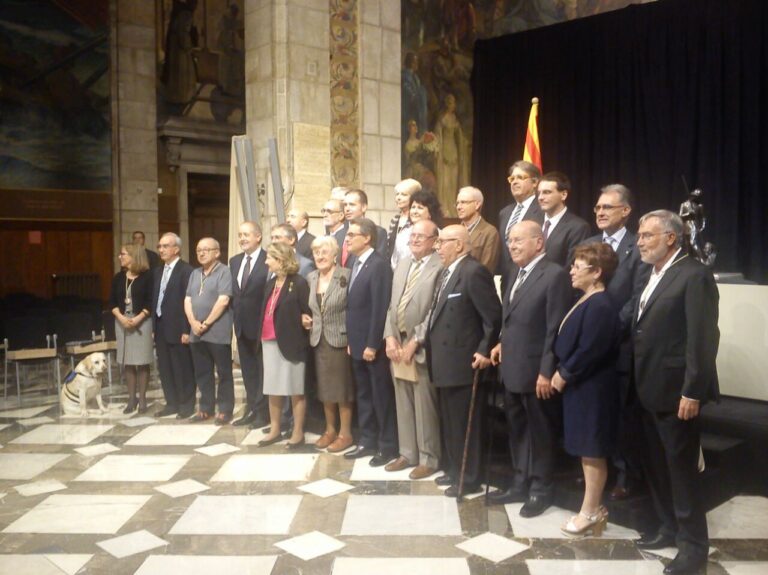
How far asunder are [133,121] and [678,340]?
11131 millimetres

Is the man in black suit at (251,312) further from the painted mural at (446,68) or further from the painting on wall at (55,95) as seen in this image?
the painting on wall at (55,95)

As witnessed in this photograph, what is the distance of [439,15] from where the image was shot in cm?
1158

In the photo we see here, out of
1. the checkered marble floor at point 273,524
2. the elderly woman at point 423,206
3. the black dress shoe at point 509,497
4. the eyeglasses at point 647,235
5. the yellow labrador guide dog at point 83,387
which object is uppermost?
the elderly woman at point 423,206

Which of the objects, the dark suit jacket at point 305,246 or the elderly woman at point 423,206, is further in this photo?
the dark suit jacket at point 305,246

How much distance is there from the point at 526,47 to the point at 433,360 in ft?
27.8

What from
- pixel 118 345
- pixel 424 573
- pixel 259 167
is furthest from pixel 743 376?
pixel 259 167

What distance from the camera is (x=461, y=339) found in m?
4.21

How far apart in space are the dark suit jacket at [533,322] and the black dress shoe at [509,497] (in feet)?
2.04

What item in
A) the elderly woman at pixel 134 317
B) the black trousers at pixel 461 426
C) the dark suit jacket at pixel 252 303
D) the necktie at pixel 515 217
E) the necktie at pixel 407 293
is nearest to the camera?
the black trousers at pixel 461 426

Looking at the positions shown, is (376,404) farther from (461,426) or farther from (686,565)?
(686,565)

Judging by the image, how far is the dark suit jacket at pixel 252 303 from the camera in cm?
583

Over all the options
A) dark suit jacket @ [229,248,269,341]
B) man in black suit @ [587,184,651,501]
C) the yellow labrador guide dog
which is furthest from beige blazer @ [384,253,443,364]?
the yellow labrador guide dog

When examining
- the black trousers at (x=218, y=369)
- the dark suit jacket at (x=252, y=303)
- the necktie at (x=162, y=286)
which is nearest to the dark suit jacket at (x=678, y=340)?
the dark suit jacket at (x=252, y=303)

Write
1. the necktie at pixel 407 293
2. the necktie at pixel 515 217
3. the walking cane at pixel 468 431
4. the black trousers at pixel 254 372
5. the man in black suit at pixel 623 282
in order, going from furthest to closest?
the black trousers at pixel 254 372 → the necktie at pixel 515 217 → the necktie at pixel 407 293 → the walking cane at pixel 468 431 → the man in black suit at pixel 623 282
